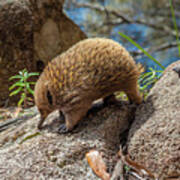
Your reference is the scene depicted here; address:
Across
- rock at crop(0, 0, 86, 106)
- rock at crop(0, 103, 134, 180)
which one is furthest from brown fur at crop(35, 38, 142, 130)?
rock at crop(0, 0, 86, 106)

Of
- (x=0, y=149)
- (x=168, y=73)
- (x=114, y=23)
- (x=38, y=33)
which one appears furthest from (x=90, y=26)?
(x=0, y=149)

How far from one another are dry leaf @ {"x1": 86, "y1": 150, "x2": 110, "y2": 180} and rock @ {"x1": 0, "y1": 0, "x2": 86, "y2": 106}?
4.14ft

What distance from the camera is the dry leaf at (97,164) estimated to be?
4.17ft

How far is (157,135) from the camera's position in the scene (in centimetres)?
136

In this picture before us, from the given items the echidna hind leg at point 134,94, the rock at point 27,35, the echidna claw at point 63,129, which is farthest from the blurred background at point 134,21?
the echidna claw at point 63,129

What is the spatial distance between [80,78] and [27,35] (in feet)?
3.60

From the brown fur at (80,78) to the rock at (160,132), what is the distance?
0.97 ft

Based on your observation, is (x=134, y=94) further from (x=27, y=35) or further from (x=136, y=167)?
(x=27, y=35)

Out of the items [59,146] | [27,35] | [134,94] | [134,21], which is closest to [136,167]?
[59,146]

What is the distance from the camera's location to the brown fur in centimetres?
153

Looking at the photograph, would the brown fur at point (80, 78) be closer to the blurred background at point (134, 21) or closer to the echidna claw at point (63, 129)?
the echidna claw at point (63, 129)

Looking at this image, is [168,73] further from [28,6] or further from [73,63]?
[28,6]

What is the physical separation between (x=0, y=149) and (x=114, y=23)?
14.0 feet

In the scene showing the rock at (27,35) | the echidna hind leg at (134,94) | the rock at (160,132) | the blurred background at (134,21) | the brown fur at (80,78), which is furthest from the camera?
the blurred background at (134,21)
